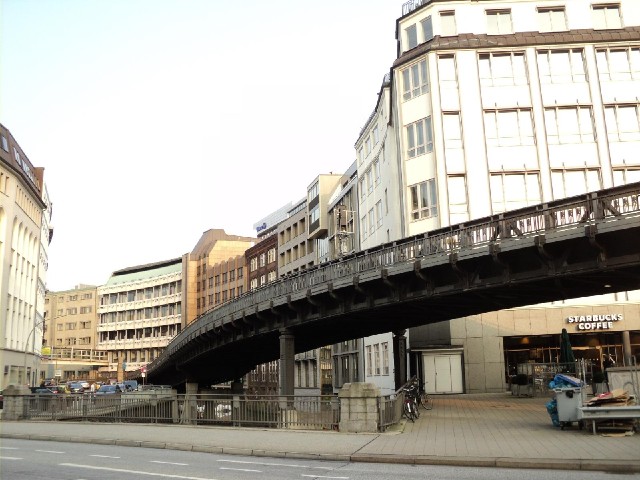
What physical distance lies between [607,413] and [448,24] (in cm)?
3574

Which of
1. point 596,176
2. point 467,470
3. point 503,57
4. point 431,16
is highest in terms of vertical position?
point 431,16

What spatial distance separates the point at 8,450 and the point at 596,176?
124 feet

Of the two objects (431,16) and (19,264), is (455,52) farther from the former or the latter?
(19,264)

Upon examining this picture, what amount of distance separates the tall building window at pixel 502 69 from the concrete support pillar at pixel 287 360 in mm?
22370

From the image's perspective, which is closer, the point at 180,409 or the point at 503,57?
the point at 180,409

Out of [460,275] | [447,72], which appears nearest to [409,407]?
[460,275]

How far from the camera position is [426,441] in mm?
17500

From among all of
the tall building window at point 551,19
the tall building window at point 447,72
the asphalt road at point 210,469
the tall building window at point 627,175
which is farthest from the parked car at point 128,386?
the asphalt road at point 210,469

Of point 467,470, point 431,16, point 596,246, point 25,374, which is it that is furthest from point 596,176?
point 25,374

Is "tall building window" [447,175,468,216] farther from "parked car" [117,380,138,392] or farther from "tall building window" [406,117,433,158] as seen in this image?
"parked car" [117,380,138,392]

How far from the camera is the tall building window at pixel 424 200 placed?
44094 millimetres

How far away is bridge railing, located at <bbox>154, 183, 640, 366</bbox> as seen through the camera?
69.5 ft

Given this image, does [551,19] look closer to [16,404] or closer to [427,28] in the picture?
[427,28]

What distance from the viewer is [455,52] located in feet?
151
